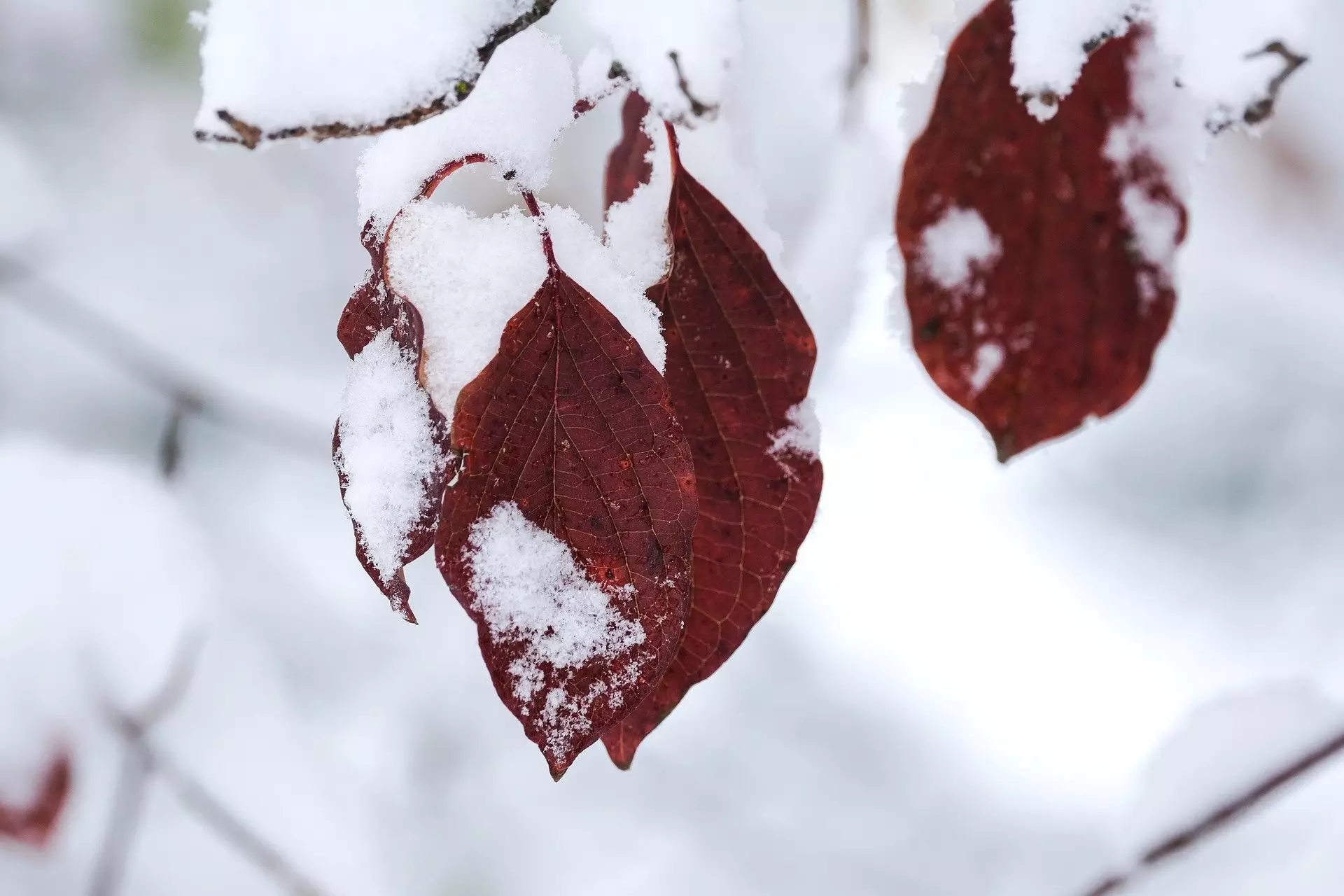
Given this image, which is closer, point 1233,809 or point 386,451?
point 386,451

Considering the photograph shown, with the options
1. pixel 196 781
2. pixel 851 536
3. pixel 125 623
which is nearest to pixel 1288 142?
pixel 851 536

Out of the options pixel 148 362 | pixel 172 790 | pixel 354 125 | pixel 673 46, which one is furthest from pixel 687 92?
pixel 172 790

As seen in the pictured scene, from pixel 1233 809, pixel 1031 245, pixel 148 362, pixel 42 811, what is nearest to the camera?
→ pixel 1031 245

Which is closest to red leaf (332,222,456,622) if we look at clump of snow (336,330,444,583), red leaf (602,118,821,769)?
clump of snow (336,330,444,583)

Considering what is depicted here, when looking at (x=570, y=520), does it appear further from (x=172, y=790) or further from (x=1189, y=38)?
(x=172, y=790)

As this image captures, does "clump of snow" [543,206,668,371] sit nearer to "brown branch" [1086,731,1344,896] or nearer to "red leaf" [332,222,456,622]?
"red leaf" [332,222,456,622]

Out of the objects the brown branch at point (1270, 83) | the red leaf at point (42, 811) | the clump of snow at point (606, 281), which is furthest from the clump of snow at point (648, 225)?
the red leaf at point (42, 811)
